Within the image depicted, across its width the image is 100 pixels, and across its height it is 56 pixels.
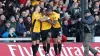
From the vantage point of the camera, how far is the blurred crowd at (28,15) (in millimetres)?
18938

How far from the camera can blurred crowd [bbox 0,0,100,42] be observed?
1894 centimetres

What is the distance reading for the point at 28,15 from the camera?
1969 centimetres

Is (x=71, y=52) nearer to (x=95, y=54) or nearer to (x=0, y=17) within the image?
(x=95, y=54)

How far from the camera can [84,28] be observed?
1706 centimetres

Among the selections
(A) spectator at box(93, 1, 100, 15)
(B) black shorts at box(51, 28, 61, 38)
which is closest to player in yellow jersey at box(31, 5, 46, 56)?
(B) black shorts at box(51, 28, 61, 38)

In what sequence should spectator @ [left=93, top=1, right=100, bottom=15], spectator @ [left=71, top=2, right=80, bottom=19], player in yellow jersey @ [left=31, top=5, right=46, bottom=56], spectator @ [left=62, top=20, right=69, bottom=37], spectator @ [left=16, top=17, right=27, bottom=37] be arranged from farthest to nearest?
spectator @ [left=93, top=1, right=100, bottom=15]
spectator @ [left=71, top=2, right=80, bottom=19]
spectator @ [left=62, top=20, right=69, bottom=37]
spectator @ [left=16, top=17, right=27, bottom=37]
player in yellow jersey @ [left=31, top=5, right=46, bottom=56]

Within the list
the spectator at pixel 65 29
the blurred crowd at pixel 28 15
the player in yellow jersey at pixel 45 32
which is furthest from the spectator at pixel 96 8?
the player in yellow jersey at pixel 45 32

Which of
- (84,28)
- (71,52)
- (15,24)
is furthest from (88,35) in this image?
(15,24)

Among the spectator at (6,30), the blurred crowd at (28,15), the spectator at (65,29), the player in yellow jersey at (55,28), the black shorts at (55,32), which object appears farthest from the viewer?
the spectator at (65,29)

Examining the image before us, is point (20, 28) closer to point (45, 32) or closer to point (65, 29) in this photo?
point (65, 29)

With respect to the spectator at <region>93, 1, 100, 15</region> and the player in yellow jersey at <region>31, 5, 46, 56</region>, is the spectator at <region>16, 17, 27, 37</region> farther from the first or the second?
the spectator at <region>93, 1, 100, 15</region>

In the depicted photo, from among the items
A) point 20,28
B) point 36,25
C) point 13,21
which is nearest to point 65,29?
point 20,28

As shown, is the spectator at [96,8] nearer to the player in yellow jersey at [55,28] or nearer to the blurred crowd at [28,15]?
the blurred crowd at [28,15]

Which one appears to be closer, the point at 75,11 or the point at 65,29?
the point at 65,29
